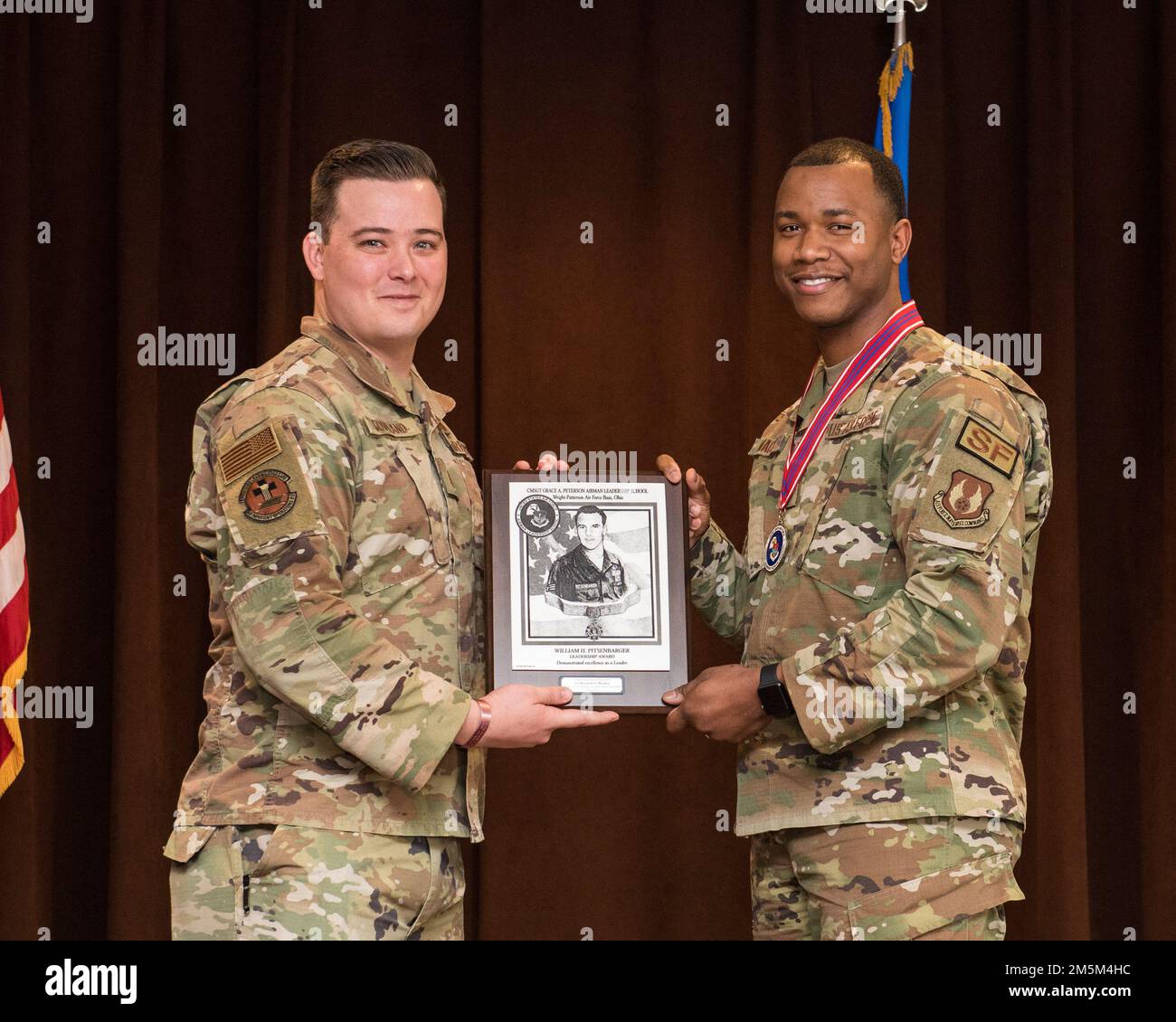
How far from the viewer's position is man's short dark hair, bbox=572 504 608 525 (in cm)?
283

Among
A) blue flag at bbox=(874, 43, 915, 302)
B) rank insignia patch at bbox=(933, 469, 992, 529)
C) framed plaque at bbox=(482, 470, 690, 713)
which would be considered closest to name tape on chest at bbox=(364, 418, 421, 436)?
framed plaque at bbox=(482, 470, 690, 713)

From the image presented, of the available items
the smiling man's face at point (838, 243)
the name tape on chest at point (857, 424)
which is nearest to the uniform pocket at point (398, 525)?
the name tape on chest at point (857, 424)

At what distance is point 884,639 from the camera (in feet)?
8.43

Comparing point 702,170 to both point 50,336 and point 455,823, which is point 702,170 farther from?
point 455,823

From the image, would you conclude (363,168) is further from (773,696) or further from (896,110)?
(896,110)

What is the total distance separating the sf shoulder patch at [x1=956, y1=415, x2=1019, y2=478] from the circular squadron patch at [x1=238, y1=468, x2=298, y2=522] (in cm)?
120

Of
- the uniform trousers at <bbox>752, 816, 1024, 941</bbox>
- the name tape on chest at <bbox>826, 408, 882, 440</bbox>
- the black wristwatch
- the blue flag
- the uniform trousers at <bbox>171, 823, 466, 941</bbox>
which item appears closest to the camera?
the uniform trousers at <bbox>171, 823, 466, 941</bbox>

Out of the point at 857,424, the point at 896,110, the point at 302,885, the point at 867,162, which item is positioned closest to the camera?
the point at 302,885

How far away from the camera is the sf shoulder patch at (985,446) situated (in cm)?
262

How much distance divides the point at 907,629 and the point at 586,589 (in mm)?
620

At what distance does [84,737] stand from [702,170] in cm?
236

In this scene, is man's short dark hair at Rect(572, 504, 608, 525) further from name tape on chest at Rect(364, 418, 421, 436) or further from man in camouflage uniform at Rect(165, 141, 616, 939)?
name tape on chest at Rect(364, 418, 421, 436)

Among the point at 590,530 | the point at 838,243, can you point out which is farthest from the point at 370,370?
the point at 838,243

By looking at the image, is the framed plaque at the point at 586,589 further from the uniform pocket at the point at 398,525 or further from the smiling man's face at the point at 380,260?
the smiling man's face at the point at 380,260
